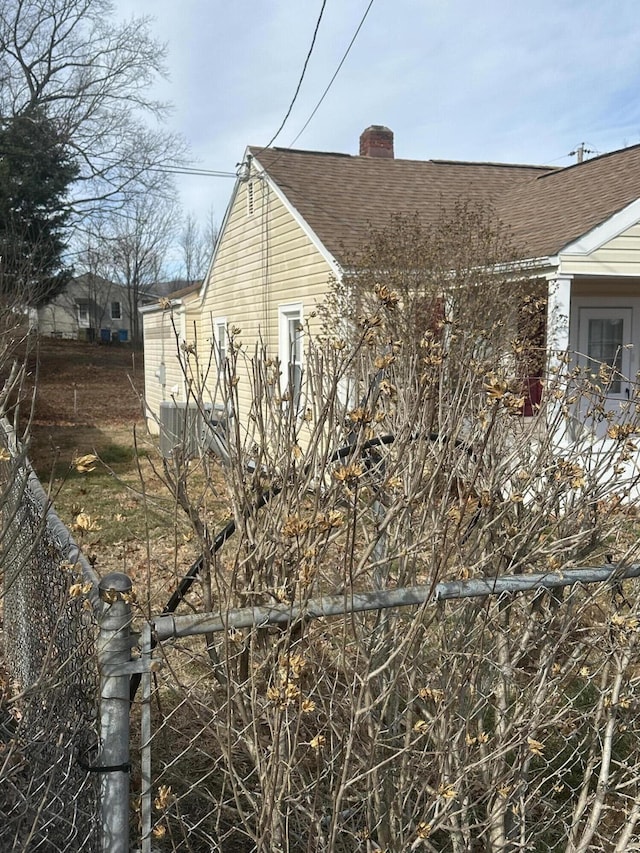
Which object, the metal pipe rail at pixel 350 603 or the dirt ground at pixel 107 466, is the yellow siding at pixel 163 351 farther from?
the metal pipe rail at pixel 350 603

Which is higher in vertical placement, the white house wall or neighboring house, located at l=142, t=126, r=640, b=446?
neighboring house, located at l=142, t=126, r=640, b=446

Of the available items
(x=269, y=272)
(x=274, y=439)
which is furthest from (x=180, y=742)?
(x=269, y=272)

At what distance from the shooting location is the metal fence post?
1.62 metres

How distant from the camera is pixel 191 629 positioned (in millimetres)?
1707

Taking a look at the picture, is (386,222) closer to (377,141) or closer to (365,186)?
(365,186)

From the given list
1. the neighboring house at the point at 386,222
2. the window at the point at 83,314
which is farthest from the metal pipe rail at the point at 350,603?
the window at the point at 83,314

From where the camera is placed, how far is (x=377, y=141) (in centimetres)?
1709

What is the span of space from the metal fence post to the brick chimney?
55.8ft

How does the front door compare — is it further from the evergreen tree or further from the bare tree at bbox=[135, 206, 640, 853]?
the evergreen tree

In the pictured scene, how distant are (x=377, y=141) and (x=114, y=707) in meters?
17.3

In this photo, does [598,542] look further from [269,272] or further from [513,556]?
[269,272]

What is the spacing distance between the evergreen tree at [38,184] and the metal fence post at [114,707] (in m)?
26.9

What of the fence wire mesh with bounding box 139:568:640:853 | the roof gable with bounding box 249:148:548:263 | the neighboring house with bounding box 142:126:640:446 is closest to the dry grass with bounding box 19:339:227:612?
the fence wire mesh with bounding box 139:568:640:853

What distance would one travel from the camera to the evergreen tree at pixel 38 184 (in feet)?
89.1
